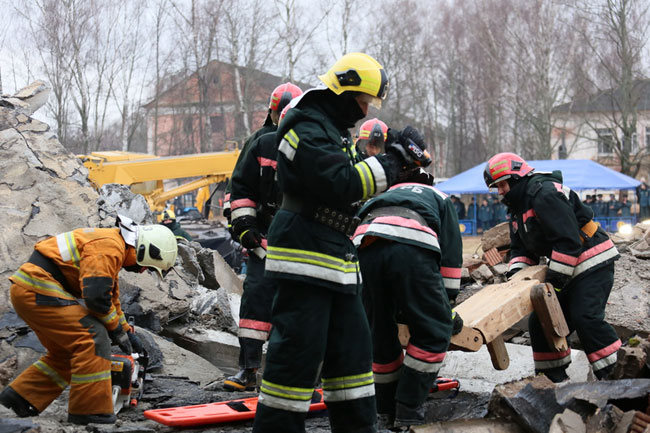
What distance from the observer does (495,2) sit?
34750 mm

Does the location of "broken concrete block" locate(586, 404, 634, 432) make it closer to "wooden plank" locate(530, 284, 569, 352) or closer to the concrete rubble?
the concrete rubble

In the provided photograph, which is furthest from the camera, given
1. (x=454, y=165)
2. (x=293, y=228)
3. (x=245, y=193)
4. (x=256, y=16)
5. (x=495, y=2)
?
Answer: (x=454, y=165)

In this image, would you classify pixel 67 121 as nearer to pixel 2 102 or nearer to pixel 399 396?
pixel 2 102

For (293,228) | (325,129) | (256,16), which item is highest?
(256,16)

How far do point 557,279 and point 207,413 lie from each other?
2.71 meters

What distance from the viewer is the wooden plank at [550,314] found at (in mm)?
4982

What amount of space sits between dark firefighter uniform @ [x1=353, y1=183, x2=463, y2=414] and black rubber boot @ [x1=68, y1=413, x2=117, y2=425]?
161 centimetres

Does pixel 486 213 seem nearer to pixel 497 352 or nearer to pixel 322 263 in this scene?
pixel 497 352

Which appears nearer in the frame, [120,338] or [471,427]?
[471,427]

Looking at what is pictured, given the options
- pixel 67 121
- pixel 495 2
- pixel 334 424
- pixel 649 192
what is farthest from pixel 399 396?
pixel 495 2

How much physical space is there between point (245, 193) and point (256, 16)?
84.3ft

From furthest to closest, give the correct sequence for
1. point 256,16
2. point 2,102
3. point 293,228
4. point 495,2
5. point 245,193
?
point 495,2 < point 256,16 < point 2,102 < point 245,193 < point 293,228

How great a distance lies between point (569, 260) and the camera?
5234 mm

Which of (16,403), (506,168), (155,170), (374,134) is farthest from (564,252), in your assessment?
(155,170)
